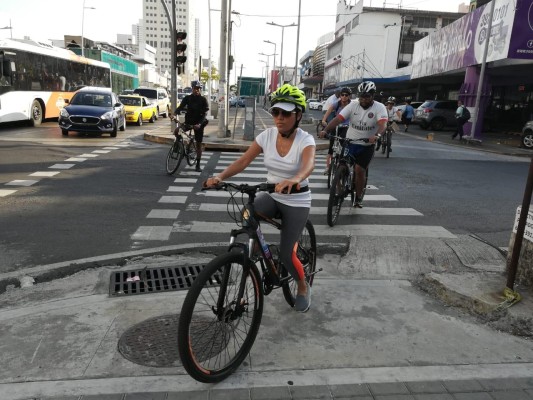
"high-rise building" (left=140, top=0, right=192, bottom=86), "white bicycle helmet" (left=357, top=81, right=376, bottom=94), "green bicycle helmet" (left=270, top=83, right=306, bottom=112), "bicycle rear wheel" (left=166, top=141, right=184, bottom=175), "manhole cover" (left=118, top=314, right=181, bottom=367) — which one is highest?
"high-rise building" (left=140, top=0, right=192, bottom=86)

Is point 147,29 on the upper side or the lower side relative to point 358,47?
upper

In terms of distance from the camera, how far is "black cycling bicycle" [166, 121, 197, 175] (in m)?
9.93

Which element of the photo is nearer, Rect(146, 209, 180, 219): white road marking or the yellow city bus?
Rect(146, 209, 180, 219): white road marking

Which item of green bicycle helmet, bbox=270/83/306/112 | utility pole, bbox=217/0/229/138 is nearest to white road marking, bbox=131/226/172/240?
green bicycle helmet, bbox=270/83/306/112

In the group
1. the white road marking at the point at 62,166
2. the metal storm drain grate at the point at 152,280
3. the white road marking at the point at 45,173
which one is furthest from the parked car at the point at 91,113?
the metal storm drain grate at the point at 152,280

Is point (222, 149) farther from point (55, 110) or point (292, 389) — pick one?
point (292, 389)

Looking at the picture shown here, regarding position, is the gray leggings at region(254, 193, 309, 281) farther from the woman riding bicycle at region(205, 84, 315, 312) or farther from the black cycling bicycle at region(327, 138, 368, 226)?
the black cycling bicycle at region(327, 138, 368, 226)

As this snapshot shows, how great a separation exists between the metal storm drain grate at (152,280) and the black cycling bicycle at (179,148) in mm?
5429

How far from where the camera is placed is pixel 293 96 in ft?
10.4

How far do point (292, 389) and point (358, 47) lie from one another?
215 ft

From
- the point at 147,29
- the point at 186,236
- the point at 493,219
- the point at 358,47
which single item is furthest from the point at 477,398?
the point at 147,29

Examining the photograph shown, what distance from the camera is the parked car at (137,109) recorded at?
75.2 ft

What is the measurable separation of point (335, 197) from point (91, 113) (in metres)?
12.4

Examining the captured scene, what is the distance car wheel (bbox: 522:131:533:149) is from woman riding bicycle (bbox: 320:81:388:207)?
15.7 meters
